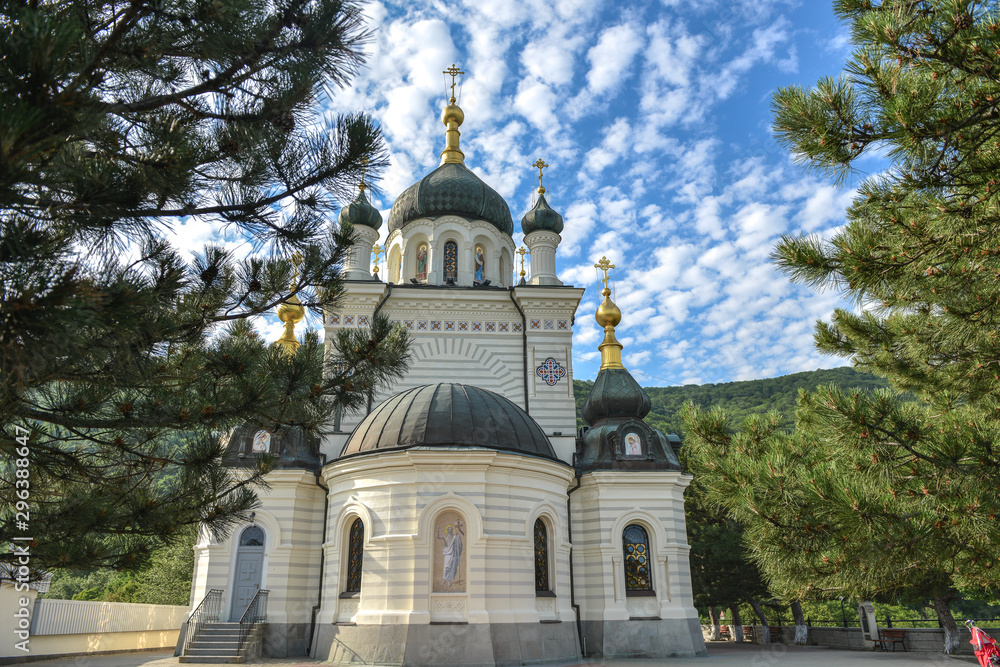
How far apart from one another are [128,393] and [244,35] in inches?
124

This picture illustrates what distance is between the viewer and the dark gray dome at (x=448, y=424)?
14.4 m

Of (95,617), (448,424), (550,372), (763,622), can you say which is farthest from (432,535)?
(763,622)

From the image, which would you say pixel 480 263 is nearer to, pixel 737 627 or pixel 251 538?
pixel 251 538

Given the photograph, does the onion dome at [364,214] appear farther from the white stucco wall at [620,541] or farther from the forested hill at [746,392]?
the forested hill at [746,392]

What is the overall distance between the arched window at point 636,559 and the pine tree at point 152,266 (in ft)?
39.6

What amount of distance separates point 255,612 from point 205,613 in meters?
1.10

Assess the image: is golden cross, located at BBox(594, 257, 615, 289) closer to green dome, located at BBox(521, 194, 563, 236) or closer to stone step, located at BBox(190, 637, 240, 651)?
green dome, located at BBox(521, 194, 563, 236)

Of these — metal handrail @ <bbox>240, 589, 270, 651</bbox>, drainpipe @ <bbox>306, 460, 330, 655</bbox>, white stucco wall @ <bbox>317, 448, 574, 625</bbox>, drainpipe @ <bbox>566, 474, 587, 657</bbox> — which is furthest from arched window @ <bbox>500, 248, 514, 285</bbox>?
metal handrail @ <bbox>240, 589, 270, 651</bbox>

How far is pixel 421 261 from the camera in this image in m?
23.4

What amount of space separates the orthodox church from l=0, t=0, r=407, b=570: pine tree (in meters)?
4.59

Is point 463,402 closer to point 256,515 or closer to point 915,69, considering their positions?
point 256,515

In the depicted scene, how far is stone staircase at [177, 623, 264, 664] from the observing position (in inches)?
554

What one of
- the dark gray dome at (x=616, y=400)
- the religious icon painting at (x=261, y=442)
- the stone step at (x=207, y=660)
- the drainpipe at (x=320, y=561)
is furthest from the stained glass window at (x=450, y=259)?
the stone step at (x=207, y=660)

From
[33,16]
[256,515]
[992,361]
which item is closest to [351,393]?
[33,16]
